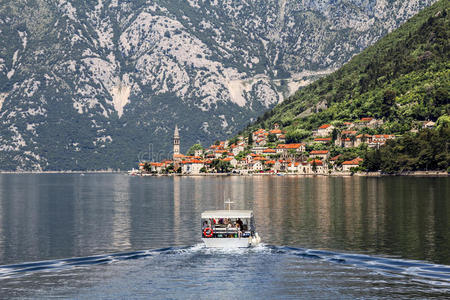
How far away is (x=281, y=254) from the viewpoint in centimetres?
6500

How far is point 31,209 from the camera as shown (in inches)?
4929

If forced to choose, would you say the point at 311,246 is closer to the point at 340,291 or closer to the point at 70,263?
the point at 340,291

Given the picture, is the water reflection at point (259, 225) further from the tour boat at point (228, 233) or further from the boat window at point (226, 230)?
the tour boat at point (228, 233)

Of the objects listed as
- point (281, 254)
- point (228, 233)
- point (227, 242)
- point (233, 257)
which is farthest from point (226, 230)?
point (281, 254)

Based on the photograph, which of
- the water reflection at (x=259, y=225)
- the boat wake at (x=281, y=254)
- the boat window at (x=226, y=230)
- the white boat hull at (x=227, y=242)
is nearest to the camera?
the boat wake at (x=281, y=254)

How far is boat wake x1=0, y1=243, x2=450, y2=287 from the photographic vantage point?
5553cm

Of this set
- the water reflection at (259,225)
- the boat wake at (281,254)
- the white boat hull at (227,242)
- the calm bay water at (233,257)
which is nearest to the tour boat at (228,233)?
the white boat hull at (227,242)

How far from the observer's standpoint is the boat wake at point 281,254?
55.5m

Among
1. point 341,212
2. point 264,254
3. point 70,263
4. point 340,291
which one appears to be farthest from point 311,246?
point 341,212

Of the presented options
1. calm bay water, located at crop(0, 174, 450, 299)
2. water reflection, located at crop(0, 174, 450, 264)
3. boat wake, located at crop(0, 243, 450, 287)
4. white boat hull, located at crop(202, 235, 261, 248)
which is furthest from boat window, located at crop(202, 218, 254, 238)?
water reflection, located at crop(0, 174, 450, 264)

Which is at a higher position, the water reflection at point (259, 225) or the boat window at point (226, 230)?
the boat window at point (226, 230)

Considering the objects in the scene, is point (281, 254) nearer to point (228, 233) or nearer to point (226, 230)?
point (228, 233)

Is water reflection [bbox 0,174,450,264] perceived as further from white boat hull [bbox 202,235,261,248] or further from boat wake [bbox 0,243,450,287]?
white boat hull [bbox 202,235,261,248]

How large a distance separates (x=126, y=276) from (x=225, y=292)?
9.84 meters
